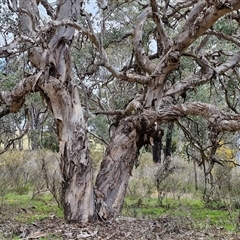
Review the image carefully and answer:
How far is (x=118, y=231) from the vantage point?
5.72 metres

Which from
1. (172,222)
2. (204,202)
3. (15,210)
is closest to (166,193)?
(204,202)

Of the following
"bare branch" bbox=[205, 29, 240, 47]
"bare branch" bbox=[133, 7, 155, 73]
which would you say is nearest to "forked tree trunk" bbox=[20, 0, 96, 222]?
"bare branch" bbox=[133, 7, 155, 73]

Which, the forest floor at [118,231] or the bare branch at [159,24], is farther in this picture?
the bare branch at [159,24]

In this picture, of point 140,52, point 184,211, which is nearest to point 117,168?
point 140,52

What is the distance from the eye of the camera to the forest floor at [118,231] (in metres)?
5.38

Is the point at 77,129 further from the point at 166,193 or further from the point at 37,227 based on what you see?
the point at 166,193

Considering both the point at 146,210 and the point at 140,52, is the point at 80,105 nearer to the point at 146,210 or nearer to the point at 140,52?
the point at 140,52

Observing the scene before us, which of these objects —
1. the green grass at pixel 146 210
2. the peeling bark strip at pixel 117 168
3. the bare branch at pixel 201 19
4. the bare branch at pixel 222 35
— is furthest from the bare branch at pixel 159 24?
the green grass at pixel 146 210

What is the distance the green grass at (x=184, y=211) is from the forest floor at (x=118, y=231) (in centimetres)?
116

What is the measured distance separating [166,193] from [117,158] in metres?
4.84

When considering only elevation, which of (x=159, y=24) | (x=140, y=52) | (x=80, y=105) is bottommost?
(x=80, y=105)

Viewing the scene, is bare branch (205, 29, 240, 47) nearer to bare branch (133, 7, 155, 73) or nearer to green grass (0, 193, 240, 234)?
bare branch (133, 7, 155, 73)

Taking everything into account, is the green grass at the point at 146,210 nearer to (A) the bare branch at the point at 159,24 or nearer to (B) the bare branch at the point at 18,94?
(B) the bare branch at the point at 18,94

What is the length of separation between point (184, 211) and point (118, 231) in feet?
10.2
